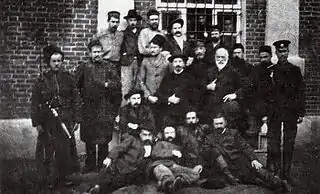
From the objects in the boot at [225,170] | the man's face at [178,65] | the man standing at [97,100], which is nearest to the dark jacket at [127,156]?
the man standing at [97,100]

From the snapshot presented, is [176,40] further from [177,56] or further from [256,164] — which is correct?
[256,164]

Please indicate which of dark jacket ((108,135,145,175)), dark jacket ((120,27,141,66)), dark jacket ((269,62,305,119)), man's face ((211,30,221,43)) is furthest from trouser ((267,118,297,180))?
dark jacket ((120,27,141,66))

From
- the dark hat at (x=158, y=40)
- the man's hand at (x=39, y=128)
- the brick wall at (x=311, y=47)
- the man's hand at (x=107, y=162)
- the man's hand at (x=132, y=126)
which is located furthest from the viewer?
the brick wall at (x=311, y=47)

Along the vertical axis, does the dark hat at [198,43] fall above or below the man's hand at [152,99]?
above

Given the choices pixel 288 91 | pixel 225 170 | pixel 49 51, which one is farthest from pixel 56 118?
pixel 288 91

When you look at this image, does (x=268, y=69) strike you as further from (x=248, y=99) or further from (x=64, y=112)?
(x=64, y=112)

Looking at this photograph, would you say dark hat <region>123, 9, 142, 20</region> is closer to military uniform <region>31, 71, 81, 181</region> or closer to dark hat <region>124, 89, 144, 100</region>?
dark hat <region>124, 89, 144, 100</region>

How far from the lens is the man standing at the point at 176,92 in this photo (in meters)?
6.33

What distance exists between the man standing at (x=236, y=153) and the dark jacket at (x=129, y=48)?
1399mm

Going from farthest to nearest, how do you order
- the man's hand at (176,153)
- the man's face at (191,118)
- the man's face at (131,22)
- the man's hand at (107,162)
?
the man's face at (131,22) → the man's face at (191,118) → the man's hand at (176,153) → the man's hand at (107,162)

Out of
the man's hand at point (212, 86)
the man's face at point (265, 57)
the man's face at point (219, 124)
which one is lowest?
the man's face at point (219, 124)

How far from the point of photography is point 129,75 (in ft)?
21.3

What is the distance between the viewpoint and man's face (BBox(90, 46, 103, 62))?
244 inches

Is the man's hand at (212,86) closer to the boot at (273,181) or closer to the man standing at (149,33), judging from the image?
the man standing at (149,33)
